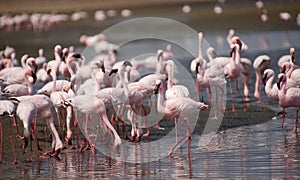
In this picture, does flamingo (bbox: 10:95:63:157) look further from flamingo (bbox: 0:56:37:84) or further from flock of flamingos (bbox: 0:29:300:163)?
flamingo (bbox: 0:56:37:84)

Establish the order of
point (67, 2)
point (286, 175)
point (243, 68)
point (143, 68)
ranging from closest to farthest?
point (286, 175) → point (243, 68) → point (143, 68) → point (67, 2)

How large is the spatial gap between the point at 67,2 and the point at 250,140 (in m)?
35.3

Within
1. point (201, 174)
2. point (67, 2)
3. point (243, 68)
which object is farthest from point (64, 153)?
point (67, 2)

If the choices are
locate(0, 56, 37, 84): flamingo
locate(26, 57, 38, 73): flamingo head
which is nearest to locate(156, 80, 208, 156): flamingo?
locate(26, 57, 38, 73): flamingo head

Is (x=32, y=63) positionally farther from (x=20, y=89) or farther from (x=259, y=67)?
(x=259, y=67)

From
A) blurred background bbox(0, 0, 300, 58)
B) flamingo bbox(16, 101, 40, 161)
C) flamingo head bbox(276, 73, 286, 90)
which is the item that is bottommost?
flamingo bbox(16, 101, 40, 161)

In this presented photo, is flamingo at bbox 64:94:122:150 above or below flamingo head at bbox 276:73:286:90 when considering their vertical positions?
below

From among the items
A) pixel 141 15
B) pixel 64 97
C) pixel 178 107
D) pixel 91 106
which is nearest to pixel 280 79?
pixel 178 107

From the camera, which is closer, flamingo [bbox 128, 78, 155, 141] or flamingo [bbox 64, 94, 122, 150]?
flamingo [bbox 64, 94, 122, 150]

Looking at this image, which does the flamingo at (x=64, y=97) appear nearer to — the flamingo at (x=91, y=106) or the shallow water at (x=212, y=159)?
the shallow water at (x=212, y=159)

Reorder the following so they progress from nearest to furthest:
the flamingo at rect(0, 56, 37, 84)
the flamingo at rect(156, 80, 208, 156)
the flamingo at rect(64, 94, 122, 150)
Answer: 1. the flamingo at rect(156, 80, 208, 156)
2. the flamingo at rect(64, 94, 122, 150)
3. the flamingo at rect(0, 56, 37, 84)

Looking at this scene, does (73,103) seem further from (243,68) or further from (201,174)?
(243,68)

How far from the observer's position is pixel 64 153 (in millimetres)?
10602

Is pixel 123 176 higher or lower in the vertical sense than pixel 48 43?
lower
